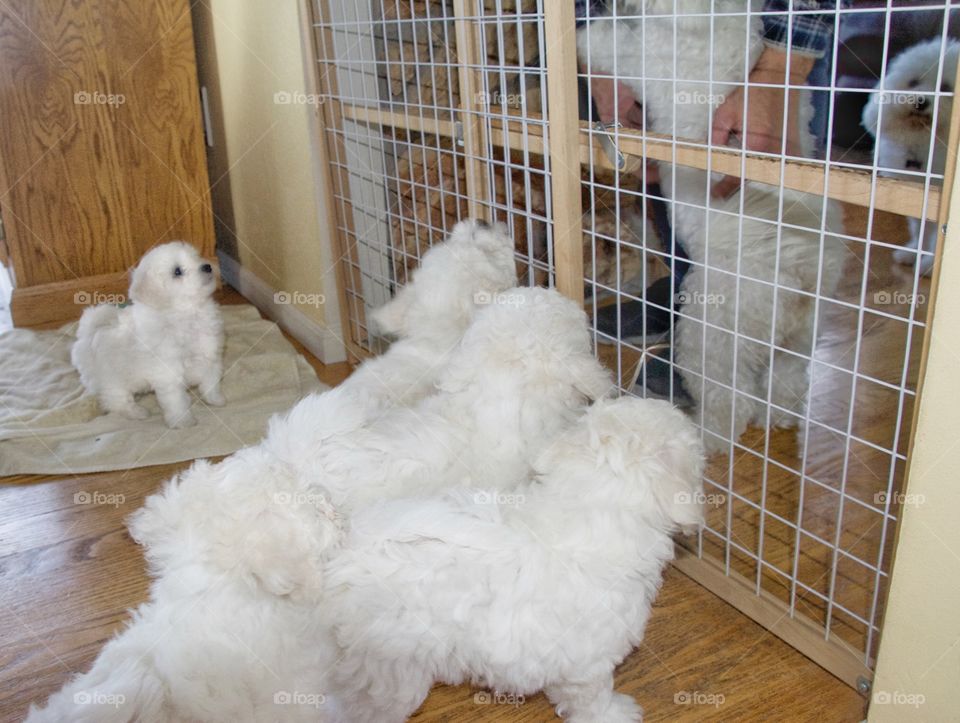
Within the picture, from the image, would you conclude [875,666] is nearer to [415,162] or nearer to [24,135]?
[415,162]

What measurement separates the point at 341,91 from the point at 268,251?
1.17 m

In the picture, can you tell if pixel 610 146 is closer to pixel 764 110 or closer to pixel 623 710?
pixel 764 110

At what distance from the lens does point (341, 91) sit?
10.4 feet

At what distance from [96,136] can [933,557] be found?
Result: 3.91m

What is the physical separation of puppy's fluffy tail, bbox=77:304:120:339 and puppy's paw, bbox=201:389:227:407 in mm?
416

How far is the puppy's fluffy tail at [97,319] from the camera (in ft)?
10.4

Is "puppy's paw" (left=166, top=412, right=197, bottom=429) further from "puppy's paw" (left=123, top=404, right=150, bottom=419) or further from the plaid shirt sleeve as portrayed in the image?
the plaid shirt sleeve

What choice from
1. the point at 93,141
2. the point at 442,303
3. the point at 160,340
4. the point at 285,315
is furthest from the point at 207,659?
the point at 93,141

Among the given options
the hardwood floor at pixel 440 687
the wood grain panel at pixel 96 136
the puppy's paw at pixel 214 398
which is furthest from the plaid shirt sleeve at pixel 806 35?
the wood grain panel at pixel 96 136

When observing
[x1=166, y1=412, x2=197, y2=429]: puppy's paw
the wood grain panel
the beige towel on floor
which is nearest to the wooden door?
the wood grain panel

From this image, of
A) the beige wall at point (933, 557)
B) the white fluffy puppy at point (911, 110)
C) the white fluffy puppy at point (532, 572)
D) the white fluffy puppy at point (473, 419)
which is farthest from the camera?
the white fluffy puppy at point (911, 110)

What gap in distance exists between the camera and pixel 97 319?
126 inches

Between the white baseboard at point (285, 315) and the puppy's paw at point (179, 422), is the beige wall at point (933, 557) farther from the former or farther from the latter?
the white baseboard at point (285, 315)

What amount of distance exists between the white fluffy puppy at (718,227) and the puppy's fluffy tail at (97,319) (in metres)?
1.92
